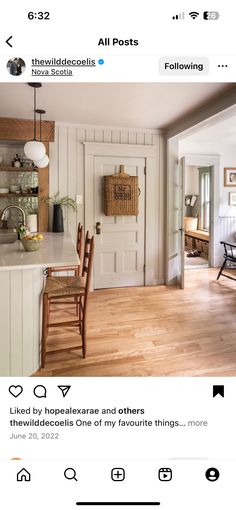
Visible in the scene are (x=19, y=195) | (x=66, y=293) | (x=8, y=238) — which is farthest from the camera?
(x=19, y=195)

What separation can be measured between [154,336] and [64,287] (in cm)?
86

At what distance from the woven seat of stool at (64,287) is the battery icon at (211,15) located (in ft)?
5.45

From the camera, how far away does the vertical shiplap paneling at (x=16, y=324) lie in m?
1.60

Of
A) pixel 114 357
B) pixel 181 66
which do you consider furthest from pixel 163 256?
pixel 181 66

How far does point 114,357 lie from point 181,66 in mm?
1810

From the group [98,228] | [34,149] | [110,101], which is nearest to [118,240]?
[98,228]

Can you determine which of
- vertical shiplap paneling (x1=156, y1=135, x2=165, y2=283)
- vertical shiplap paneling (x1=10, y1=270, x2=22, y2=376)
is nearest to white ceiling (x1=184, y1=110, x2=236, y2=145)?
vertical shiplap paneling (x1=156, y1=135, x2=165, y2=283)

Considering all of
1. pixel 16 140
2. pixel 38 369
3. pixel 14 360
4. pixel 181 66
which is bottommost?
pixel 38 369
